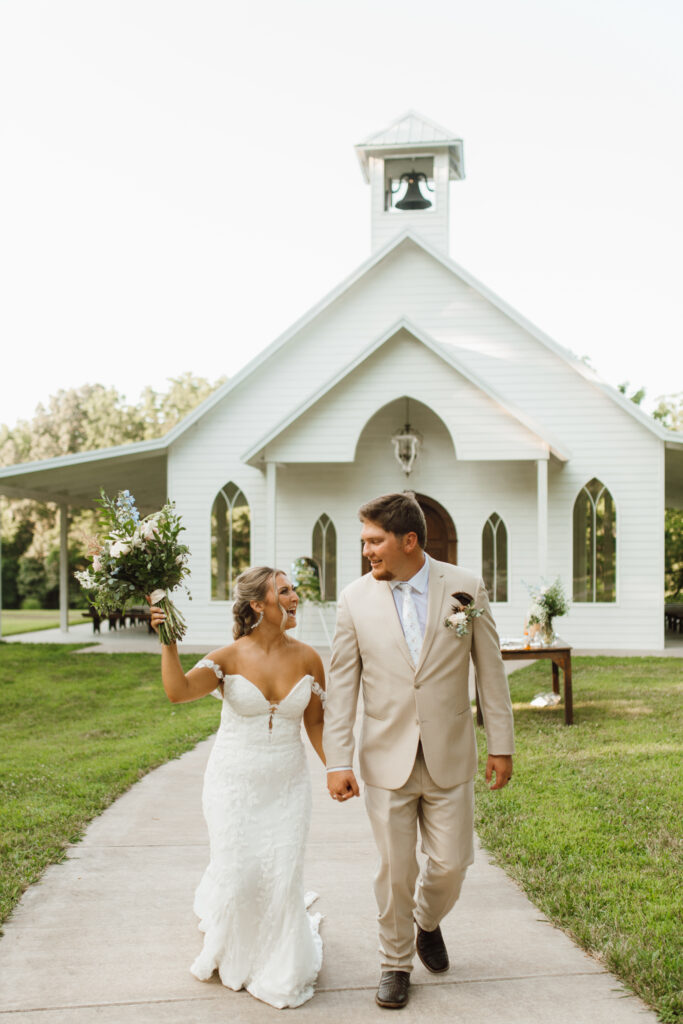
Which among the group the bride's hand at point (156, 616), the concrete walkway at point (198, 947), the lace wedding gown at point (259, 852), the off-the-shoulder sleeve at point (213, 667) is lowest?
the concrete walkway at point (198, 947)

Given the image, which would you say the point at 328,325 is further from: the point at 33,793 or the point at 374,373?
the point at 33,793

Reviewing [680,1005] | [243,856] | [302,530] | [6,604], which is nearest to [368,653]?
[243,856]

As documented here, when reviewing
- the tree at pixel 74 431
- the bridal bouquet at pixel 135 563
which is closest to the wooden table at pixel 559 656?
the bridal bouquet at pixel 135 563

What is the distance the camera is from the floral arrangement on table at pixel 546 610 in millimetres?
10023

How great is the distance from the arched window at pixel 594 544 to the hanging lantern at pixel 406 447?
2993 millimetres

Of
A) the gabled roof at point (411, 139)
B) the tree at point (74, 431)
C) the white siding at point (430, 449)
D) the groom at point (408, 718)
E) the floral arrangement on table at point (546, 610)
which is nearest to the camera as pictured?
the groom at point (408, 718)

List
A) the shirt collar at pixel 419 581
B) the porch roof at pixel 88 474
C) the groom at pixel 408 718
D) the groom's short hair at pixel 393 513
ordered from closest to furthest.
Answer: the groom at pixel 408 718, the groom's short hair at pixel 393 513, the shirt collar at pixel 419 581, the porch roof at pixel 88 474

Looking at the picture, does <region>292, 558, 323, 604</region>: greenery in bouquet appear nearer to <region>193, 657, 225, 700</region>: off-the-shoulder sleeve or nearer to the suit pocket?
<region>193, 657, 225, 700</region>: off-the-shoulder sleeve

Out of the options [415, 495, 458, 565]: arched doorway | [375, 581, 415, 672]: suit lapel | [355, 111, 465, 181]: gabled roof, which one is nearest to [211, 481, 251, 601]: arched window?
[415, 495, 458, 565]: arched doorway

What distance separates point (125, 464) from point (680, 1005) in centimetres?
1620

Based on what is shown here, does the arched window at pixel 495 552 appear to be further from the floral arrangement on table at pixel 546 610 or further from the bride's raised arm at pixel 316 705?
the bride's raised arm at pixel 316 705

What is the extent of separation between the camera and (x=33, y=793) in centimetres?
722

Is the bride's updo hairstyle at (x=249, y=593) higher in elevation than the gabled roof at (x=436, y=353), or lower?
lower

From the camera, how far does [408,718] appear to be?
3.87m
